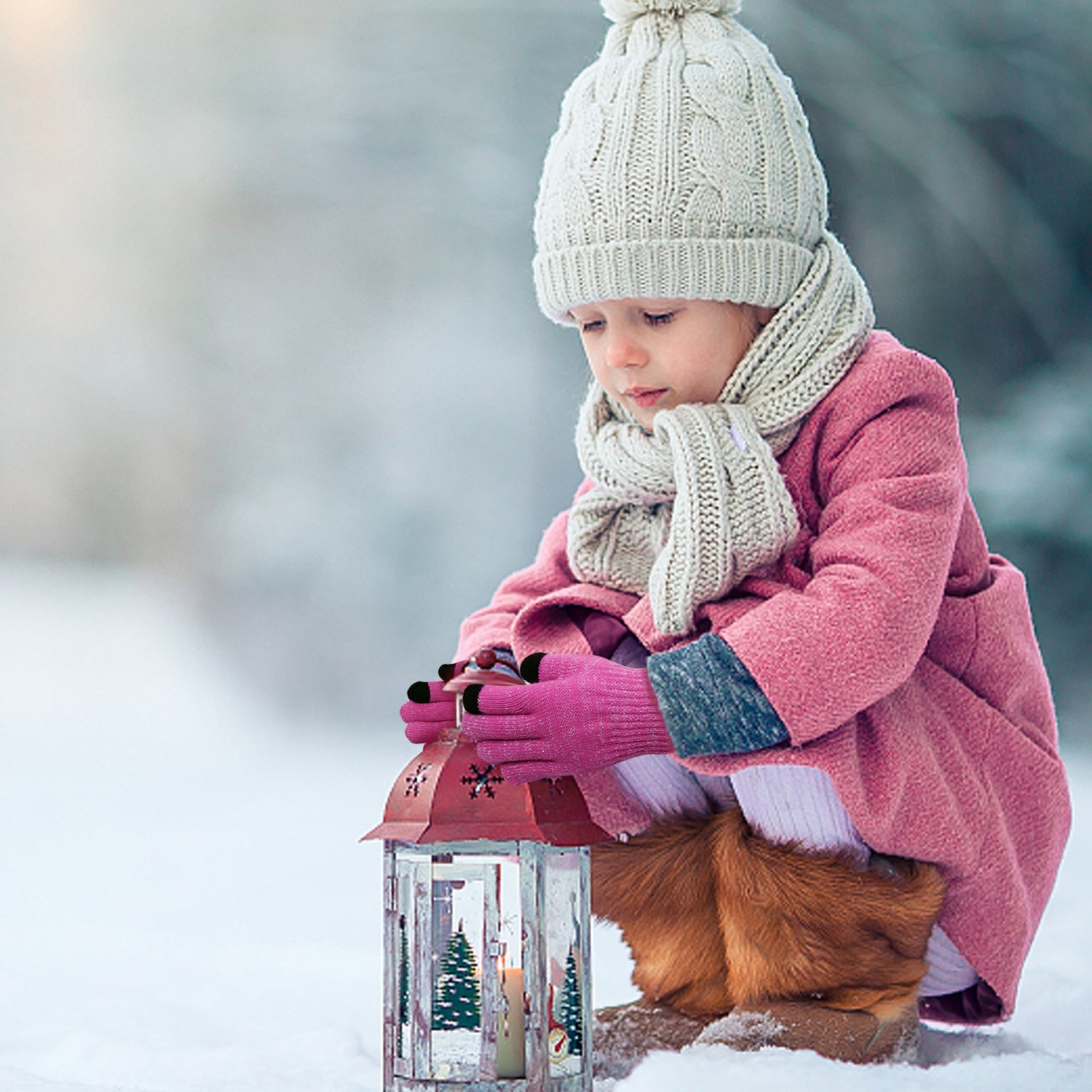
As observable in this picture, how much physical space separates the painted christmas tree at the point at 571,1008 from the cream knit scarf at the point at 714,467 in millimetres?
238

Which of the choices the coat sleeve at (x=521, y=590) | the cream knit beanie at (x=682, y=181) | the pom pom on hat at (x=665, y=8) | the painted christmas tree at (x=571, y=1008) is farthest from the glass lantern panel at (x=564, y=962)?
the pom pom on hat at (x=665, y=8)

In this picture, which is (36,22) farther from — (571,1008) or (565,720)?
(571,1008)

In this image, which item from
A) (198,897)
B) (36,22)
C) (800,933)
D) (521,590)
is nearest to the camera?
(800,933)

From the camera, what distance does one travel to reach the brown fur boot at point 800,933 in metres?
0.88

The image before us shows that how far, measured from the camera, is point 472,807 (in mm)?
756

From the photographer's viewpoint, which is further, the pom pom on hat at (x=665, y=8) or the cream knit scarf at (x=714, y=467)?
the pom pom on hat at (x=665, y=8)

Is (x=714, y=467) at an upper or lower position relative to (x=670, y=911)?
upper

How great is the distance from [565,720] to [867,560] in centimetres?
22

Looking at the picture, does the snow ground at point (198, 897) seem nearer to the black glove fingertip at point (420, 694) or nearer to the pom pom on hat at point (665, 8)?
the black glove fingertip at point (420, 694)

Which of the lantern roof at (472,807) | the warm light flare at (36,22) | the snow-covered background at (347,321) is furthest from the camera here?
the warm light flare at (36,22)

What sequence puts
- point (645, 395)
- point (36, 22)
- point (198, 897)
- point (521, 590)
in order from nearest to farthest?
point (645, 395)
point (521, 590)
point (198, 897)
point (36, 22)

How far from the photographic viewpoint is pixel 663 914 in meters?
0.94

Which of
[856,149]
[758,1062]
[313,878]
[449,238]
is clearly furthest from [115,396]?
[758,1062]

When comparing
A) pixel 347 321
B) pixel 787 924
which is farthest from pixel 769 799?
pixel 347 321
